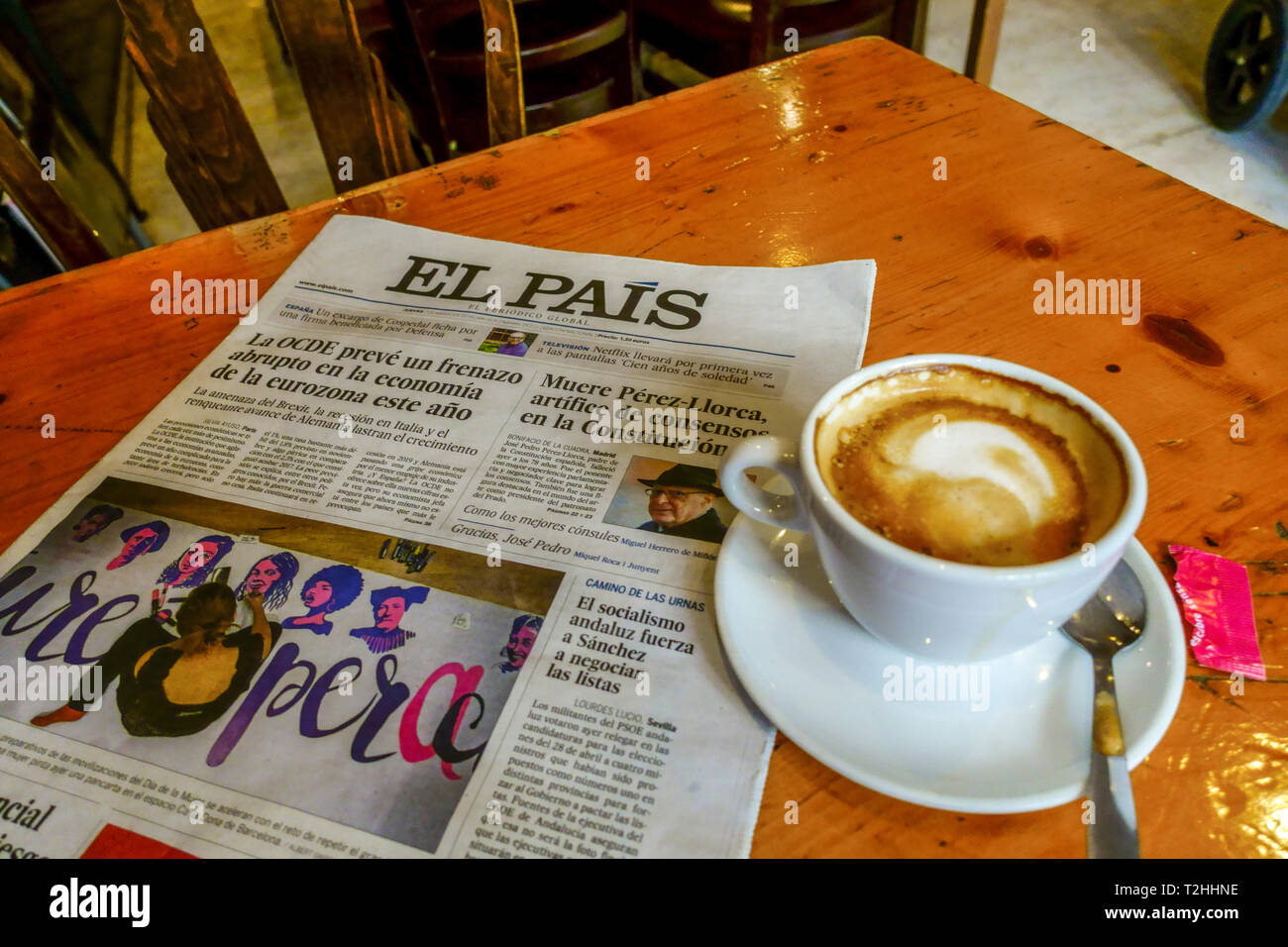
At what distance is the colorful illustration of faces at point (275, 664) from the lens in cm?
29

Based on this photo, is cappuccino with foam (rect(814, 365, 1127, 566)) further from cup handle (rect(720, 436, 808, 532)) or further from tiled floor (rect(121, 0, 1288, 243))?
tiled floor (rect(121, 0, 1288, 243))

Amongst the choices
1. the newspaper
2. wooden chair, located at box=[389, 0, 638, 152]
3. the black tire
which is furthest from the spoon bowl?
the black tire

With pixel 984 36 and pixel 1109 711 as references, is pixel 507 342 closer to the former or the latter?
pixel 1109 711

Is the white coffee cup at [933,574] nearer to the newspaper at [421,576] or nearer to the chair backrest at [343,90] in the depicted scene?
the newspaper at [421,576]

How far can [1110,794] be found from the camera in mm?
252

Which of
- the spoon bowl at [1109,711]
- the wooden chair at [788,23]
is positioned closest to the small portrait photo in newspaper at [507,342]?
the spoon bowl at [1109,711]

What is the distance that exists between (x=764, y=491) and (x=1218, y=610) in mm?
Result: 200

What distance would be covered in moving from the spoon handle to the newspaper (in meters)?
0.11

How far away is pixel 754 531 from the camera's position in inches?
13.8

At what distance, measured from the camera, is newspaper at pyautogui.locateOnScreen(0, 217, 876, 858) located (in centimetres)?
28

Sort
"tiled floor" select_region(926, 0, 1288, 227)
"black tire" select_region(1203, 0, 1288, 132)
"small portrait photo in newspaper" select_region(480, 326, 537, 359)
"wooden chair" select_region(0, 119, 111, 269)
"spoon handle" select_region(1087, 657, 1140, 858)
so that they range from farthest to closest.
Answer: "tiled floor" select_region(926, 0, 1288, 227) → "black tire" select_region(1203, 0, 1288, 132) → "wooden chair" select_region(0, 119, 111, 269) → "small portrait photo in newspaper" select_region(480, 326, 537, 359) → "spoon handle" select_region(1087, 657, 1140, 858)

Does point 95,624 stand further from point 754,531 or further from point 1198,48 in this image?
point 1198,48

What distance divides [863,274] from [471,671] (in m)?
0.35

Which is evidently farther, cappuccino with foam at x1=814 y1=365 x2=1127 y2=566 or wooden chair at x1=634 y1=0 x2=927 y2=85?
wooden chair at x1=634 y1=0 x2=927 y2=85
